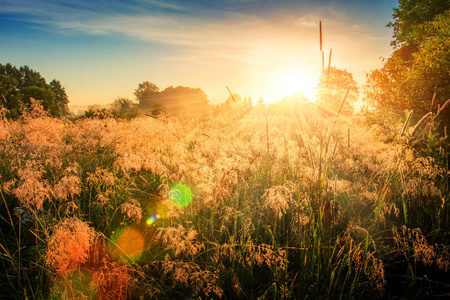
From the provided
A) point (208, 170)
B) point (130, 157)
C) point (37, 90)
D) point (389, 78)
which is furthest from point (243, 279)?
point (37, 90)

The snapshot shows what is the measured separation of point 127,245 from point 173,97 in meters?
58.8

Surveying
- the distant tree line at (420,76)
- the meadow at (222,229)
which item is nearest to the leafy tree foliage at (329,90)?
the meadow at (222,229)

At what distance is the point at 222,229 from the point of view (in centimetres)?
221

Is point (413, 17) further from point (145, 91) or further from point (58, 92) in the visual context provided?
point (58, 92)

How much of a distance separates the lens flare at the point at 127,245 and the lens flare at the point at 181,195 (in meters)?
0.67

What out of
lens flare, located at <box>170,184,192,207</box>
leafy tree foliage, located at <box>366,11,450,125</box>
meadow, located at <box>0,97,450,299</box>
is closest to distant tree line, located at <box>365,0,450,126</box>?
leafy tree foliage, located at <box>366,11,450,125</box>

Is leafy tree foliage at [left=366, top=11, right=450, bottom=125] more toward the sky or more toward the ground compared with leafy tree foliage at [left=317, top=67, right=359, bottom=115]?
more toward the sky

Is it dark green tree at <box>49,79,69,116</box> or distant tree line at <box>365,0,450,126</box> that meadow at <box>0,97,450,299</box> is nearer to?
distant tree line at <box>365,0,450,126</box>

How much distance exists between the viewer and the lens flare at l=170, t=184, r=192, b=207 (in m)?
2.24

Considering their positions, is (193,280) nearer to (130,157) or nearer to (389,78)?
(130,157)

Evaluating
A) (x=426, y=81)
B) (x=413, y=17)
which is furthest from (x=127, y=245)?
(x=413, y=17)

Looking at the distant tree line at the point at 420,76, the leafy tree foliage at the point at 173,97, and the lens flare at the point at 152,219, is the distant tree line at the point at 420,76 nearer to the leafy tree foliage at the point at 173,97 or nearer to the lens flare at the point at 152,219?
the lens flare at the point at 152,219

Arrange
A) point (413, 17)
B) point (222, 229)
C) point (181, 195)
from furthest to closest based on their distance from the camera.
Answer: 1. point (413, 17)
2. point (181, 195)
3. point (222, 229)

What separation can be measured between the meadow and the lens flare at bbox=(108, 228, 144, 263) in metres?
0.02
